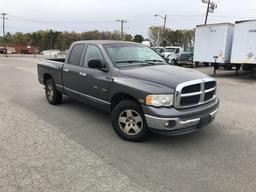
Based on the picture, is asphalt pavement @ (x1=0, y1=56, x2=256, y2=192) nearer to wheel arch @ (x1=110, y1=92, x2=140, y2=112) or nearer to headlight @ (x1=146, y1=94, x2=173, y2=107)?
wheel arch @ (x1=110, y1=92, x2=140, y2=112)

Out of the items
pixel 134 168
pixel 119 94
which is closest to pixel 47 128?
pixel 119 94

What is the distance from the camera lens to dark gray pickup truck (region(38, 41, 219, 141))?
13.8ft

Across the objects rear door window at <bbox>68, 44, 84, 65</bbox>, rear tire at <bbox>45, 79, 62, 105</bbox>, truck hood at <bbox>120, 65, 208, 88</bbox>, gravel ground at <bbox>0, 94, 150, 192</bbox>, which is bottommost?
gravel ground at <bbox>0, 94, 150, 192</bbox>

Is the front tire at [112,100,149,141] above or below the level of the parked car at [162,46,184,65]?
below

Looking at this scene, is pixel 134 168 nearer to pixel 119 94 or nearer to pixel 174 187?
pixel 174 187

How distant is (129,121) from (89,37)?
80.2 meters

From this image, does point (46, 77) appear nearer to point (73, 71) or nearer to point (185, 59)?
point (73, 71)

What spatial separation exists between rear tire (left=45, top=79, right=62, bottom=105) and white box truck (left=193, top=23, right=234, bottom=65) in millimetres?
11750

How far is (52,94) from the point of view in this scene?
7312 millimetres

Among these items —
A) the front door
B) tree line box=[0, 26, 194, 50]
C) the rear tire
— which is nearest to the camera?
the front door

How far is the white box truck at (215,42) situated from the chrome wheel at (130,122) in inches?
508

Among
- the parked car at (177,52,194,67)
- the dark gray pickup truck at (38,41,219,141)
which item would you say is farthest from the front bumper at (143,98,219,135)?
the parked car at (177,52,194,67)

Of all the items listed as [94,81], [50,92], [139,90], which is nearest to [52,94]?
[50,92]

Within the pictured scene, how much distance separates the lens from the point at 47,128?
5352 mm
